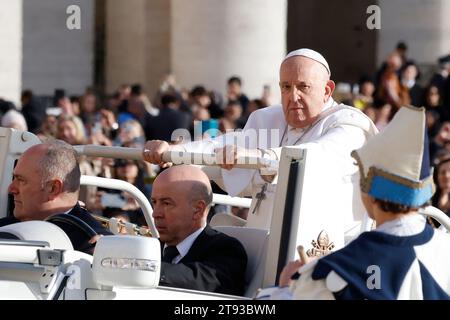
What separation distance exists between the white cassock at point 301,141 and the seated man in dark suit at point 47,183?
1.88 ft

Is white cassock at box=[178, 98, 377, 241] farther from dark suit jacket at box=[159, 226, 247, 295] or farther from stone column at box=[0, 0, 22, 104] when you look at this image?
stone column at box=[0, 0, 22, 104]

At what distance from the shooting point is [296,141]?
6809mm

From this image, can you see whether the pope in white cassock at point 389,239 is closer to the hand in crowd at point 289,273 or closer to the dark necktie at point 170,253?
the hand in crowd at point 289,273

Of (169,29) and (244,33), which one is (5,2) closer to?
(244,33)

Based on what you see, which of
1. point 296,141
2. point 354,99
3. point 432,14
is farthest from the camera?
point 432,14

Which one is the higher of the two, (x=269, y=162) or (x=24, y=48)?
(x=269, y=162)

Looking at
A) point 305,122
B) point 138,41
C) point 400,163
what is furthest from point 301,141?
point 138,41

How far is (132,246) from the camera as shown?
476 cm

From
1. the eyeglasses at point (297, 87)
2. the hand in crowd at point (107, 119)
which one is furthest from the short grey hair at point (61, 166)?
the hand in crowd at point (107, 119)

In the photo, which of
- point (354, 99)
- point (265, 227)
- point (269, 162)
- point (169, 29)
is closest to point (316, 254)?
point (269, 162)
